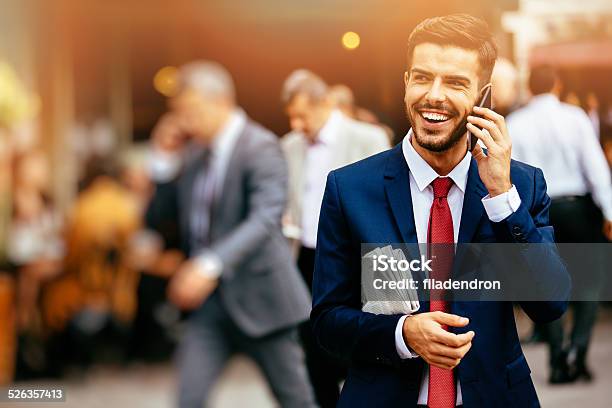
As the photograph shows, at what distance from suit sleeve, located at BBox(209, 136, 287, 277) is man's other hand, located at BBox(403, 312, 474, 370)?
5.98ft

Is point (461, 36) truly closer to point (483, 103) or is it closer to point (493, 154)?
point (483, 103)

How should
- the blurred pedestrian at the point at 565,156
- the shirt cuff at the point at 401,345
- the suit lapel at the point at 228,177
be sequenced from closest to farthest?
the shirt cuff at the point at 401,345, the suit lapel at the point at 228,177, the blurred pedestrian at the point at 565,156

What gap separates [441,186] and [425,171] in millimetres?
46

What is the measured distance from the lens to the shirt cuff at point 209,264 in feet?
12.9

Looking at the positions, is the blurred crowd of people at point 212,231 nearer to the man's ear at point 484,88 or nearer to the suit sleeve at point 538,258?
the man's ear at point 484,88

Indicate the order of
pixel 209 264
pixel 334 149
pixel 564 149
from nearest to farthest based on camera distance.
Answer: pixel 209 264 < pixel 334 149 < pixel 564 149

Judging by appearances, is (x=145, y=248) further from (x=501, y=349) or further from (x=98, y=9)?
(x=501, y=349)

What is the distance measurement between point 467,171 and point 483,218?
0.38 feet

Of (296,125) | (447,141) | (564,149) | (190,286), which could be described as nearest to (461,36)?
(447,141)

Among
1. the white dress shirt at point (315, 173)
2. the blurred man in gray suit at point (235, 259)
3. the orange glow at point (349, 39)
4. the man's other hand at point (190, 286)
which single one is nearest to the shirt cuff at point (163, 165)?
the blurred man in gray suit at point (235, 259)

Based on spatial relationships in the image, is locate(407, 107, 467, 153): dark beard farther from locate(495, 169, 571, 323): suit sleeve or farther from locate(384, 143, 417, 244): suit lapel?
locate(495, 169, 571, 323): suit sleeve

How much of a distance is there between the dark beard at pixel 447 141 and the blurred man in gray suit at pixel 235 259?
1.69 m

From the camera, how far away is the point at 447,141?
226 centimetres

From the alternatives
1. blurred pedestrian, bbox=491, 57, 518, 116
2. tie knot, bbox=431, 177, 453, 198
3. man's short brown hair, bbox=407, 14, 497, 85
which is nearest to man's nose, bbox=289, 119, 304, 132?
blurred pedestrian, bbox=491, 57, 518, 116
